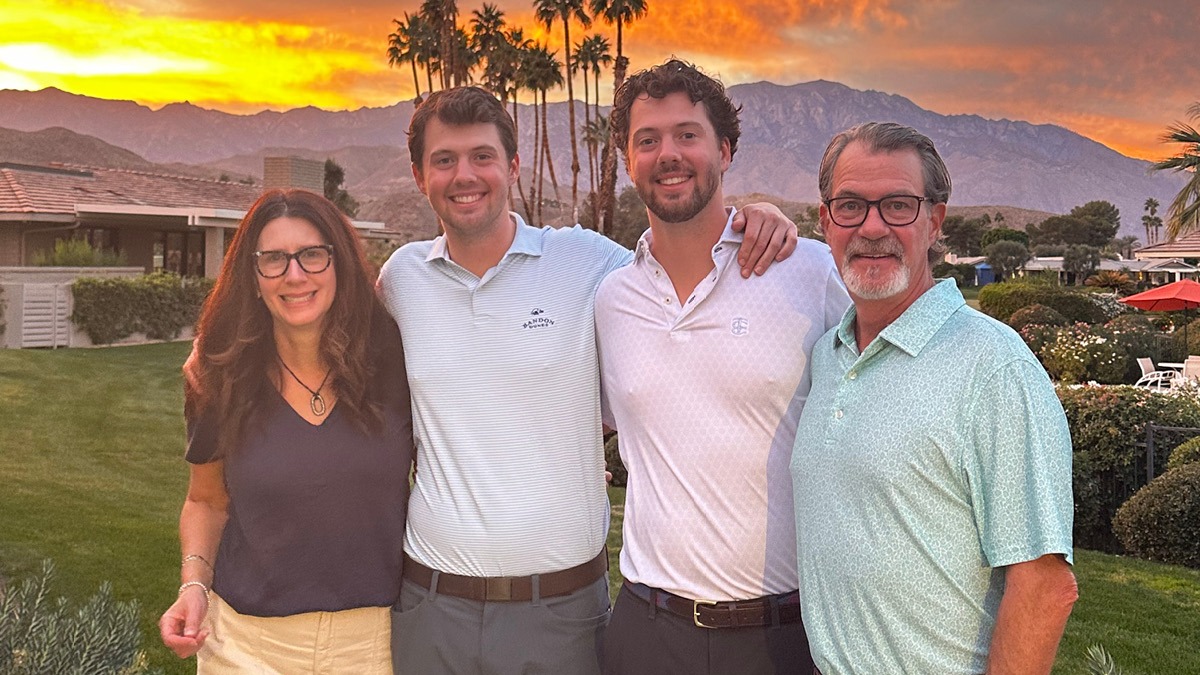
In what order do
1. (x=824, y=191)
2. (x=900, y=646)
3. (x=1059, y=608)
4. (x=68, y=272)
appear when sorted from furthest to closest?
(x=68, y=272) → (x=824, y=191) → (x=900, y=646) → (x=1059, y=608)

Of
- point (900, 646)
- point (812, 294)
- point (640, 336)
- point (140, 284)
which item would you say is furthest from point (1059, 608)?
point (140, 284)

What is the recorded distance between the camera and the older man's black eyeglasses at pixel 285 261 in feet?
11.0

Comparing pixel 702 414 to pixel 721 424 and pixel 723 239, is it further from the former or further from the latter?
pixel 723 239

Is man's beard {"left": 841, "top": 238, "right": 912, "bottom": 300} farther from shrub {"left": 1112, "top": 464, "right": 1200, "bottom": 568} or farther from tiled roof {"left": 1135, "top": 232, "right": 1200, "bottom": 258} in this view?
tiled roof {"left": 1135, "top": 232, "right": 1200, "bottom": 258}

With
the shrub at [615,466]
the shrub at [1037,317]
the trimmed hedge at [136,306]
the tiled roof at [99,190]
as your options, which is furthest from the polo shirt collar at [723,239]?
the tiled roof at [99,190]

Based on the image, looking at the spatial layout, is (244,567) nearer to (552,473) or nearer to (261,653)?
(261,653)

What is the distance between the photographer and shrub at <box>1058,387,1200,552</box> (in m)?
11.6

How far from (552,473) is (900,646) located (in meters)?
1.34

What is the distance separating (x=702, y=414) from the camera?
310cm

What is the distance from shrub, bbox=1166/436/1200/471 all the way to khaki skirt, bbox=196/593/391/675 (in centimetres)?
1027

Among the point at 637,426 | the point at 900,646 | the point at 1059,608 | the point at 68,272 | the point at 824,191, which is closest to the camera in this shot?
the point at 1059,608

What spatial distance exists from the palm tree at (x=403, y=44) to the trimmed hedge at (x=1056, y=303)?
98.3 feet

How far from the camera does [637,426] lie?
3.23 metres

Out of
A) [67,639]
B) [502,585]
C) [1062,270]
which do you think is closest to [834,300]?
[502,585]
